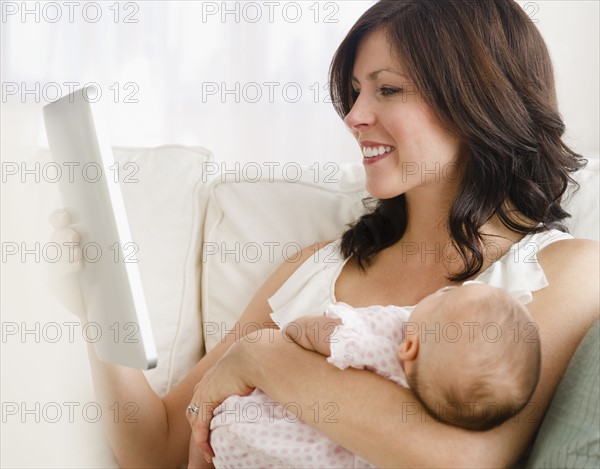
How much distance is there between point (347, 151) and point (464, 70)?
108 cm

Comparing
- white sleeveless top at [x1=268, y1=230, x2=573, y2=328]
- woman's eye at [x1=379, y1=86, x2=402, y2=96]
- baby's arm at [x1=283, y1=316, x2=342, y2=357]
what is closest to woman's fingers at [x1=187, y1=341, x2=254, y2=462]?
baby's arm at [x1=283, y1=316, x2=342, y2=357]

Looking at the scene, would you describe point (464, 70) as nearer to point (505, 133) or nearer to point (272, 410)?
point (505, 133)

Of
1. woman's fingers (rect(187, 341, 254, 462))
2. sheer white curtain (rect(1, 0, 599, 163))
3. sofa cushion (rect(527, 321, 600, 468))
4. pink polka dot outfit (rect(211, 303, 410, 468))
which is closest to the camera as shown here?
sofa cushion (rect(527, 321, 600, 468))

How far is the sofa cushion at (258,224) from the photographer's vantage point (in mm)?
1805

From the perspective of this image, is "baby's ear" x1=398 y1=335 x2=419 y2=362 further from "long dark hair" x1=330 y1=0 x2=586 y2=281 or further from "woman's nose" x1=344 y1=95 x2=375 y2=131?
"woman's nose" x1=344 y1=95 x2=375 y2=131

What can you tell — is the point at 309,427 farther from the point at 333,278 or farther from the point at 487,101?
the point at 487,101

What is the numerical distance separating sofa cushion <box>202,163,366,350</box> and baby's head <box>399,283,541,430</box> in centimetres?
69

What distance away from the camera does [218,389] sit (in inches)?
52.3

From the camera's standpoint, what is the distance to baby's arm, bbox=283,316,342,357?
49.0 inches

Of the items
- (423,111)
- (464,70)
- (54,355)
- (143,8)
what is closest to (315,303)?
(423,111)

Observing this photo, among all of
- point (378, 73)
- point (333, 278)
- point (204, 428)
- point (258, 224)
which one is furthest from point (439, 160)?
point (204, 428)

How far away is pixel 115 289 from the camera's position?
114 centimetres

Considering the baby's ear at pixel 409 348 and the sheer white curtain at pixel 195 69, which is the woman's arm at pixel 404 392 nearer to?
the baby's ear at pixel 409 348

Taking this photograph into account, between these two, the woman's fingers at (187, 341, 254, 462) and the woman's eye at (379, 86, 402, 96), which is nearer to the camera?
the woman's fingers at (187, 341, 254, 462)
